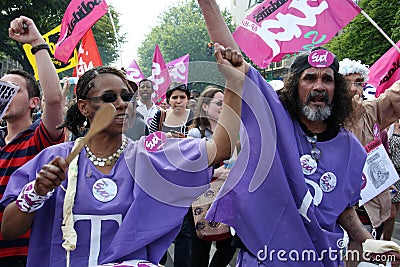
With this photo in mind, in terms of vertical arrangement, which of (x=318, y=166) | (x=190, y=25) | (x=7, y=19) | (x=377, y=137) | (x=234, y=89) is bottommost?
(x=190, y=25)

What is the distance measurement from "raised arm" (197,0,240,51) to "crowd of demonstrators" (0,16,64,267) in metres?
0.88

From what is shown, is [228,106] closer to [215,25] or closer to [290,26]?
[215,25]

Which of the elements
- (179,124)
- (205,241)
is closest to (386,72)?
(179,124)

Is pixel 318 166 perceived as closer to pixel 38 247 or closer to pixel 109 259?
pixel 109 259

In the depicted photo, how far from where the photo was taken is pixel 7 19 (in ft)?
81.4

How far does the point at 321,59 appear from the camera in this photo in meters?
2.73

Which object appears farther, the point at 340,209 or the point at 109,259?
the point at 340,209

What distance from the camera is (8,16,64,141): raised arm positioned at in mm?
2631

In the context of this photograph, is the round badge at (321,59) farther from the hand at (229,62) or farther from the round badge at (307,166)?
the hand at (229,62)

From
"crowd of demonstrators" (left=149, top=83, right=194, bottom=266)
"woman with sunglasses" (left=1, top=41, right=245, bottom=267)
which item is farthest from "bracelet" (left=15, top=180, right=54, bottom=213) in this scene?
"crowd of demonstrators" (left=149, top=83, right=194, bottom=266)

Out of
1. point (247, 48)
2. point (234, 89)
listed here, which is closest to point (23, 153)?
point (234, 89)

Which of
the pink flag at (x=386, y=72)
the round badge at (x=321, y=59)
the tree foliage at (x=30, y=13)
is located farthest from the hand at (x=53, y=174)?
the tree foliage at (x=30, y=13)

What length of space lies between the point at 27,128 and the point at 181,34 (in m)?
56.2

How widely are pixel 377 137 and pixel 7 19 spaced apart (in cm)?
2423
